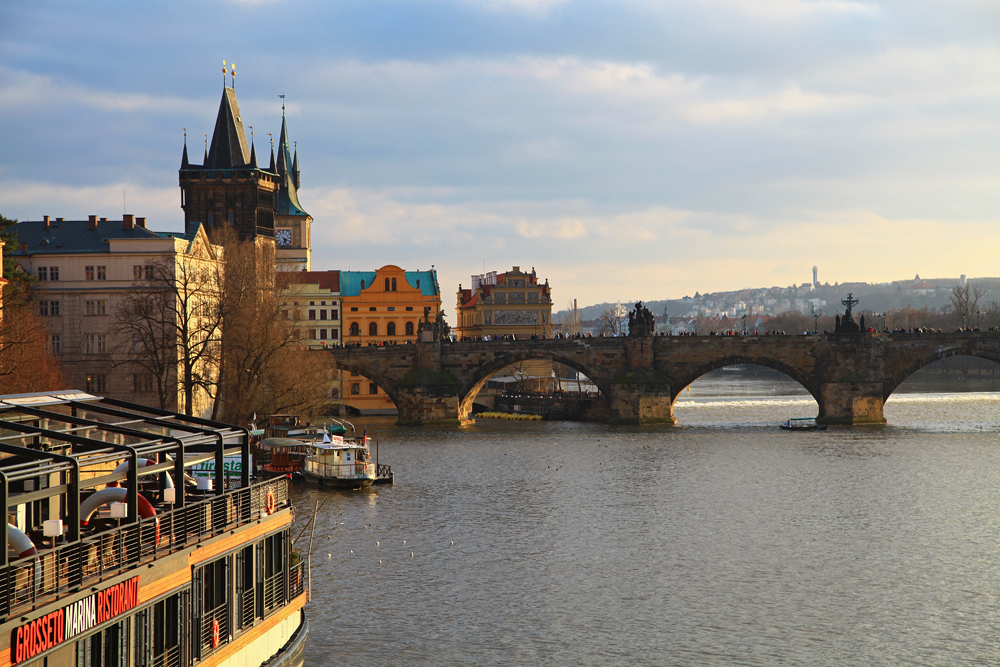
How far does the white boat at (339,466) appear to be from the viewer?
1902 inches

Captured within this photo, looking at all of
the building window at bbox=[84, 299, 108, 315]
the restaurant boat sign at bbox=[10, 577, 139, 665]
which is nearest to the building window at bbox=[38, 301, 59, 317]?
the building window at bbox=[84, 299, 108, 315]

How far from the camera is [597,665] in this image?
24.8 m

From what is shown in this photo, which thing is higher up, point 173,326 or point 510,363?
point 173,326

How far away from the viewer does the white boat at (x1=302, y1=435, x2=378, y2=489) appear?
159 ft

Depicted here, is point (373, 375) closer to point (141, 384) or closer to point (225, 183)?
point (141, 384)

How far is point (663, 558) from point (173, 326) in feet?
128

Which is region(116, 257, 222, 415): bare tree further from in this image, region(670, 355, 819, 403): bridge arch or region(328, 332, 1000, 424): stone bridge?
region(670, 355, 819, 403): bridge arch

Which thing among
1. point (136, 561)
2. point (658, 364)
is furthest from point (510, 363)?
point (136, 561)

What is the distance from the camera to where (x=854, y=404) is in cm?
7731

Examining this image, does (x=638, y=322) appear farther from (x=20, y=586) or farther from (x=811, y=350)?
(x=20, y=586)

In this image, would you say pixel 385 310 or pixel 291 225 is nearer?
pixel 385 310

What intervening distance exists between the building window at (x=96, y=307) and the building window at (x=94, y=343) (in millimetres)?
1552

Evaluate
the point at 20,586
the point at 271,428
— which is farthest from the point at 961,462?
the point at 20,586

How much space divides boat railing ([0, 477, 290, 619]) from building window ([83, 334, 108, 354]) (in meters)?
54.7
